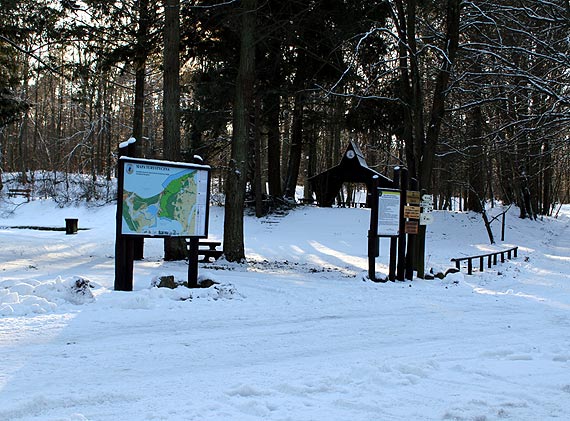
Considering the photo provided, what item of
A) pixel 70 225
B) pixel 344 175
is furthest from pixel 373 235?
pixel 344 175

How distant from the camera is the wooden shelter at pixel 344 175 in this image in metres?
29.5

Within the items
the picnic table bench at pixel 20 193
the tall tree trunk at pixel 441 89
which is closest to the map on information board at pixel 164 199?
the tall tree trunk at pixel 441 89

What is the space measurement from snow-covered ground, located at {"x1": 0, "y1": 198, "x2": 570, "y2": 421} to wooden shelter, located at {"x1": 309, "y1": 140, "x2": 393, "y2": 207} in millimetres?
18722

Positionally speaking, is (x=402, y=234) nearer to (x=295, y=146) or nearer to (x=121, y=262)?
(x=121, y=262)

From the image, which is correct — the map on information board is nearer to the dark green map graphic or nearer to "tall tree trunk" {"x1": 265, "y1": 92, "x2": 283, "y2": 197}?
the dark green map graphic

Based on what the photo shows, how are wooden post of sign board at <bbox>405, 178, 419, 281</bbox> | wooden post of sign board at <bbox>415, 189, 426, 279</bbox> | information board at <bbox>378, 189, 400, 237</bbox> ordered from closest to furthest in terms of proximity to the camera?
information board at <bbox>378, 189, 400, 237</bbox> → wooden post of sign board at <bbox>405, 178, 419, 281</bbox> → wooden post of sign board at <bbox>415, 189, 426, 279</bbox>

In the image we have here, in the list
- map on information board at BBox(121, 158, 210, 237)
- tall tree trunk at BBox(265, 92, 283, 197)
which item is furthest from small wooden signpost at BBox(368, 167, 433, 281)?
tall tree trunk at BBox(265, 92, 283, 197)

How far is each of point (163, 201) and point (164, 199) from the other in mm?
36

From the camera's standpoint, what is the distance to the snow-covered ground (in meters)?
3.75

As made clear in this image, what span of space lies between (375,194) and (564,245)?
17.8 meters

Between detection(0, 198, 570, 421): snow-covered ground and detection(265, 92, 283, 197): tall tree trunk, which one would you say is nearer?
detection(0, 198, 570, 421): snow-covered ground

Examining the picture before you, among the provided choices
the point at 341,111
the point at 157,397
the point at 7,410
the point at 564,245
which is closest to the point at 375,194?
the point at 157,397

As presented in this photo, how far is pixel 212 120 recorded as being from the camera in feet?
77.2

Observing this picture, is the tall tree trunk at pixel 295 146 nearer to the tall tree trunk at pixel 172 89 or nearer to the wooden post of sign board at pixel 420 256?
the tall tree trunk at pixel 172 89
